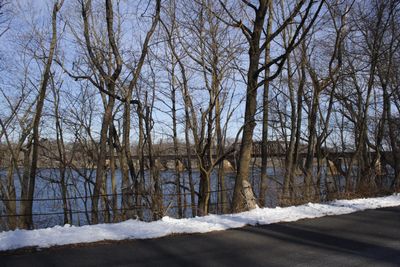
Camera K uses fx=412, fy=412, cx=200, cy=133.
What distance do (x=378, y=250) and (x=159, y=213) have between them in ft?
20.0

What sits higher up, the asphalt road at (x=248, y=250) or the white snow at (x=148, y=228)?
the white snow at (x=148, y=228)

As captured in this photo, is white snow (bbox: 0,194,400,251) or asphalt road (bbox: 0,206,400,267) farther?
white snow (bbox: 0,194,400,251)

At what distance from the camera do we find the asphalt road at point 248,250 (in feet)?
18.6

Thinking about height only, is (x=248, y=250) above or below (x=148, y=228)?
below

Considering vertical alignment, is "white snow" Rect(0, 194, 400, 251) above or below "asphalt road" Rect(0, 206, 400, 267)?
above

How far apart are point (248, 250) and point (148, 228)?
2.16 meters

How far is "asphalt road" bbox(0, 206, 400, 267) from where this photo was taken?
566cm

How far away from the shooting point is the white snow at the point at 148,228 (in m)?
6.48

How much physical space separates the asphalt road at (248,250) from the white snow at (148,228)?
0.27 meters

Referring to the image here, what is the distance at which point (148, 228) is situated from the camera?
7715mm

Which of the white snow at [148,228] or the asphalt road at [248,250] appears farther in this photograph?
the white snow at [148,228]

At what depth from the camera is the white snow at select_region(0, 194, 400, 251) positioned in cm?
648

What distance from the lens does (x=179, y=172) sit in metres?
22.9

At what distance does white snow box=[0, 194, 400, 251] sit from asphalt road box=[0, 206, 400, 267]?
0.27m
